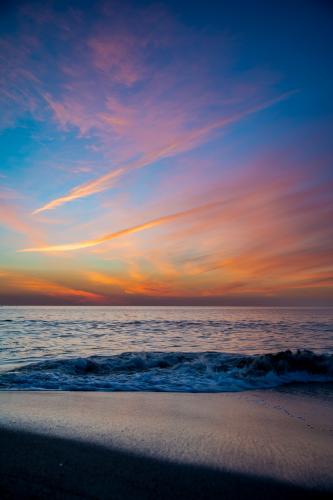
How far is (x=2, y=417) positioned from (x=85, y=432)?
146cm

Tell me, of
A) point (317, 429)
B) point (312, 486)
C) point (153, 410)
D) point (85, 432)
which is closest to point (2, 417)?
point (85, 432)

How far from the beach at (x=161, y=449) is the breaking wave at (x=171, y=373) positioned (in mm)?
1897

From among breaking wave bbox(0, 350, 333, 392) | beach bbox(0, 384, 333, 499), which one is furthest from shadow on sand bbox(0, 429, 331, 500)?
breaking wave bbox(0, 350, 333, 392)

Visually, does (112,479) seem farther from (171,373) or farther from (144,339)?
(144,339)

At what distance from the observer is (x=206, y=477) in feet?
10.3

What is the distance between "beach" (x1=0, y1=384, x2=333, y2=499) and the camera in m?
2.88

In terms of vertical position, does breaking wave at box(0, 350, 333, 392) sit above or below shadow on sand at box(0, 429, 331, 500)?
below

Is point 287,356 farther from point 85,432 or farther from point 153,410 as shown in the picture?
point 85,432

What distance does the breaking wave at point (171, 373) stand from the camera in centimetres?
828

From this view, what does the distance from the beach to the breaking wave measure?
6.22ft

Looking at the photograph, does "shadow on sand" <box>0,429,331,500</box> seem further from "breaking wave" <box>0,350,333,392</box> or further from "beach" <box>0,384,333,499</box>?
"breaking wave" <box>0,350,333,392</box>

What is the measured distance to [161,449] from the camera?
3814mm

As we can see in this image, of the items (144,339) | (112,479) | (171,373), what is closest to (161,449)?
(112,479)

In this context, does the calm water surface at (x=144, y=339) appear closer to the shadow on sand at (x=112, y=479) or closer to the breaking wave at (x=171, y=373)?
the breaking wave at (x=171, y=373)
